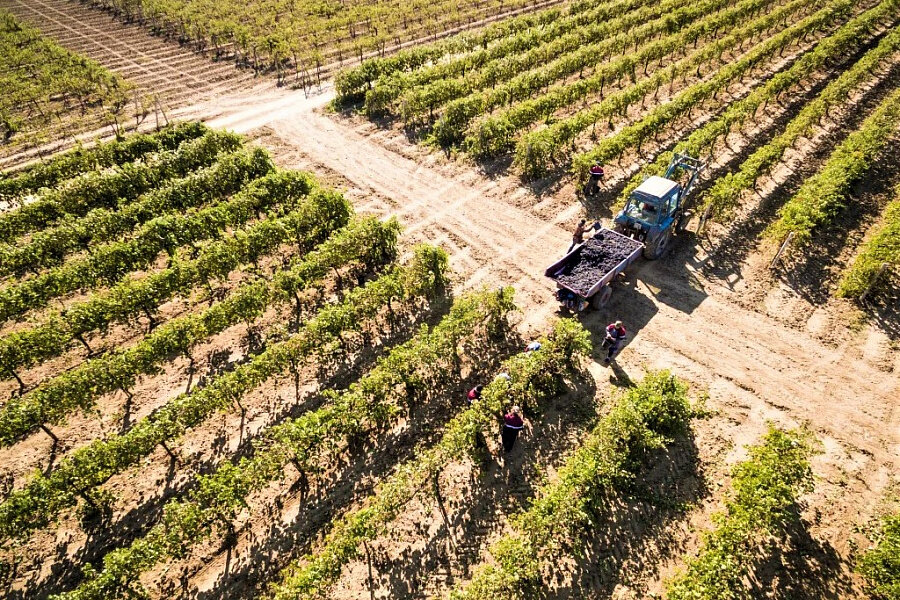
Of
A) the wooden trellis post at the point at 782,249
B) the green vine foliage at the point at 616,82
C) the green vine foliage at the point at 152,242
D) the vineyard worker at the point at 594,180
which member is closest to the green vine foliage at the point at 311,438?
the green vine foliage at the point at 152,242

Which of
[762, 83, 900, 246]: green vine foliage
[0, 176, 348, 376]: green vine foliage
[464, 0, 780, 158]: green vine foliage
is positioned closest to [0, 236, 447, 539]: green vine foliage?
[0, 176, 348, 376]: green vine foliage

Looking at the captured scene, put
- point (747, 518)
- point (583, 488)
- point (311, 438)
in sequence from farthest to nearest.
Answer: point (311, 438), point (583, 488), point (747, 518)

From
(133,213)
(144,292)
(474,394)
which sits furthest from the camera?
(133,213)

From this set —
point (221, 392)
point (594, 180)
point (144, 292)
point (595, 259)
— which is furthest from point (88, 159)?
point (595, 259)

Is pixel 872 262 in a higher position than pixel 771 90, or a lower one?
lower

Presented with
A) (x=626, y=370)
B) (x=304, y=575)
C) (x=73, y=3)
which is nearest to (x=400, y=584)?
(x=304, y=575)

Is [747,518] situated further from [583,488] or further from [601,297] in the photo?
[601,297]
